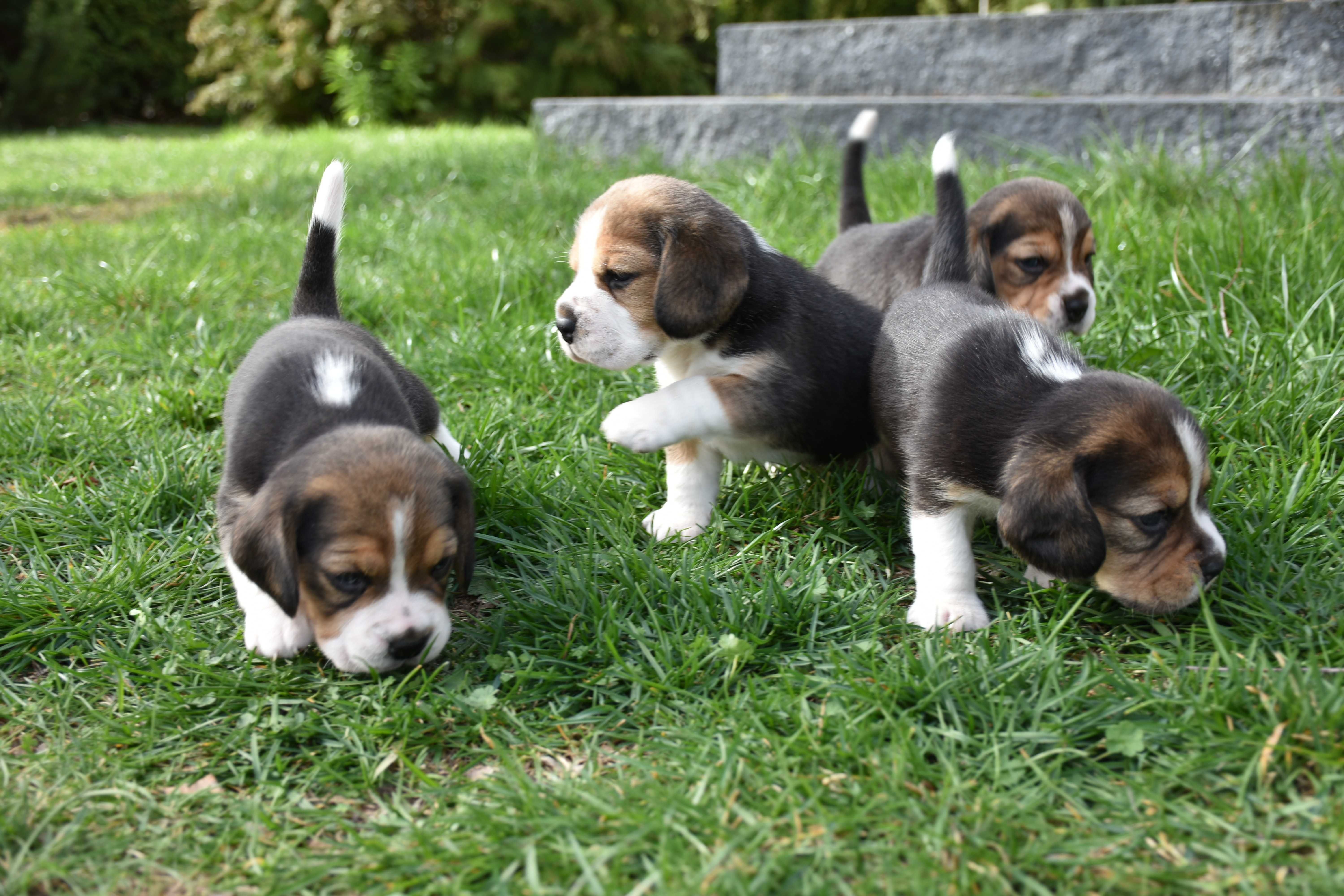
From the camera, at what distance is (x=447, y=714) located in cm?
265

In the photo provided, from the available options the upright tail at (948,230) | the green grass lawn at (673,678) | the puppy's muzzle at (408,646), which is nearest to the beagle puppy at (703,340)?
the green grass lawn at (673,678)

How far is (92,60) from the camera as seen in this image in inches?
805

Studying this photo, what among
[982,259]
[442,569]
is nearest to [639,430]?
[442,569]

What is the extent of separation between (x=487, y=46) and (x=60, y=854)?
713 inches

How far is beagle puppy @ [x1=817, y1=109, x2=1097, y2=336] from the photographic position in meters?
4.24

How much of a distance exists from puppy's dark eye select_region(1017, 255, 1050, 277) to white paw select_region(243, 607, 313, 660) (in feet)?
9.87

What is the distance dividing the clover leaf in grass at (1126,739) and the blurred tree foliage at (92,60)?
69.3ft

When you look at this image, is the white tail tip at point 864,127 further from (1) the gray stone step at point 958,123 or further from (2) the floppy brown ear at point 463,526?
(2) the floppy brown ear at point 463,526

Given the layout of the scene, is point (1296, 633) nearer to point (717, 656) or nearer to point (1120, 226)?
point (717, 656)

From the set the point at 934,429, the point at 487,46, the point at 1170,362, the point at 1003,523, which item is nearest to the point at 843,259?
the point at 1170,362

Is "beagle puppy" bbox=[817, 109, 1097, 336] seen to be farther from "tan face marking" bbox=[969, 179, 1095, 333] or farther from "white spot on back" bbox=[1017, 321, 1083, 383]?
"white spot on back" bbox=[1017, 321, 1083, 383]

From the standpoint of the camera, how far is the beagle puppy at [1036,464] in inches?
105

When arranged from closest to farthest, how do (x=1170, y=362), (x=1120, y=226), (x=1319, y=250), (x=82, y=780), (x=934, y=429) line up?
1. (x=82, y=780)
2. (x=934, y=429)
3. (x=1170, y=362)
4. (x=1319, y=250)
5. (x=1120, y=226)

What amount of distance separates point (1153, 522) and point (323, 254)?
275 centimetres
